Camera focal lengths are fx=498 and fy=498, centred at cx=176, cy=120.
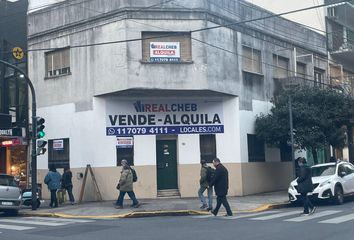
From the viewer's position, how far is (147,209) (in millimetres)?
16984

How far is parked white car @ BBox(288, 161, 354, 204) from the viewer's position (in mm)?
17281

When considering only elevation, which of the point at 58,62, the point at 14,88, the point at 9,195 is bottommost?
the point at 9,195

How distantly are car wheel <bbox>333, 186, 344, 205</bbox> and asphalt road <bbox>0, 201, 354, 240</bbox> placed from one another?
205 cm

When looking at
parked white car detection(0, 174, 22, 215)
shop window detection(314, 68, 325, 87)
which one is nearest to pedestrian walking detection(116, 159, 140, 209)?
parked white car detection(0, 174, 22, 215)

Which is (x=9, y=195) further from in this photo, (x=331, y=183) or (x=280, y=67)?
(x=280, y=67)

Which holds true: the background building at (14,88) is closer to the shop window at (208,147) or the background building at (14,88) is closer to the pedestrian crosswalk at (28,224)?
the shop window at (208,147)

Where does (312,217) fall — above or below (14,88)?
below

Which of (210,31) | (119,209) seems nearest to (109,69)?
(210,31)

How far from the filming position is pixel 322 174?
18.4 metres

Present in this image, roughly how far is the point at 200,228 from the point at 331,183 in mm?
7182

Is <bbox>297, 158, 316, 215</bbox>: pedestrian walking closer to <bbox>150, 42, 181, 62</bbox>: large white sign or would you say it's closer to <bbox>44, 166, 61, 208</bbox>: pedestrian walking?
<bbox>150, 42, 181, 62</bbox>: large white sign

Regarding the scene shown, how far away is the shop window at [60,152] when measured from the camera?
2247 centimetres

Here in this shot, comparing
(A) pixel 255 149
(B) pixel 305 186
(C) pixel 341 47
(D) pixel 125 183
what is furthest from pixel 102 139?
(C) pixel 341 47

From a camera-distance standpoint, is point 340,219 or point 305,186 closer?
point 340,219
